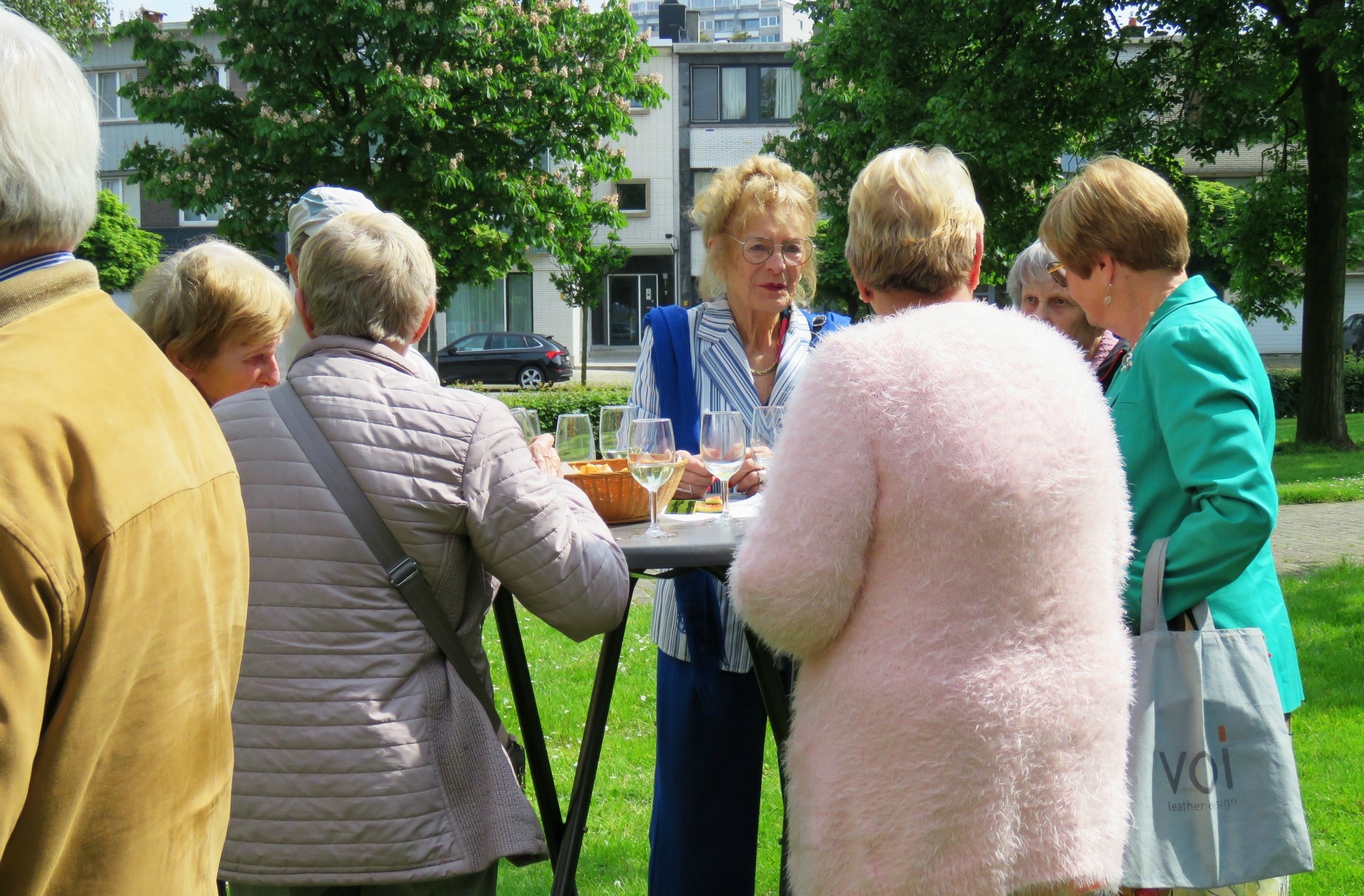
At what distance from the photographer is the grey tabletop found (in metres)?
2.32

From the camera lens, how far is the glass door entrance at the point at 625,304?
130 feet

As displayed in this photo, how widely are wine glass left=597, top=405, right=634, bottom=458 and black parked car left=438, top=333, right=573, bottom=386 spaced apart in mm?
27538

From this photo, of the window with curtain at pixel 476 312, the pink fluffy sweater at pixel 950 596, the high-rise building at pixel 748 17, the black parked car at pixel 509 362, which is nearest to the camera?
the pink fluffy sweater at pixel 950 596

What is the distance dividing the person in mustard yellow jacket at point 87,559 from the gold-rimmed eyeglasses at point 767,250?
2.04 m

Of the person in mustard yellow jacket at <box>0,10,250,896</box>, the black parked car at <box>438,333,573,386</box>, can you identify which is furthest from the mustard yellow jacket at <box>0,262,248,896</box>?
the black parked car at <box>438,333,573,386</box>

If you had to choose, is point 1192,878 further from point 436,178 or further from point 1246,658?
point 436,178

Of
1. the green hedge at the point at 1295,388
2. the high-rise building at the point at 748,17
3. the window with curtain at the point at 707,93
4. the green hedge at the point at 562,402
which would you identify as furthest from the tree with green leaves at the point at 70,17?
the high-rise building at the point at 748,17

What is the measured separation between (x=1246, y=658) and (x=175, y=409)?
2.12 meters

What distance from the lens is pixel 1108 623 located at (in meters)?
2.03

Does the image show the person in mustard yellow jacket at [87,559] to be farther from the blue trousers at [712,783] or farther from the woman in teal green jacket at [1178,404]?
the woman in teal green jacket at [1178,404]

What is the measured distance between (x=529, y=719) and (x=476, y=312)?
38.0 meters

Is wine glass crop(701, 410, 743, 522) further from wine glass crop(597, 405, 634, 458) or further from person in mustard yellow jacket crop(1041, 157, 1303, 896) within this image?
person in mustard yellow jacket crop(1041, 157, 1303, 896)

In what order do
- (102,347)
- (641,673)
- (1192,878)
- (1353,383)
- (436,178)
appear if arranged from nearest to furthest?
(102,347), (1192,878), (641,673), (436,178), (1353,383)

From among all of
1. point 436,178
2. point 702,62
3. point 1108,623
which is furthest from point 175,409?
point 702,62
